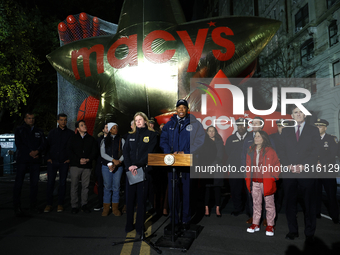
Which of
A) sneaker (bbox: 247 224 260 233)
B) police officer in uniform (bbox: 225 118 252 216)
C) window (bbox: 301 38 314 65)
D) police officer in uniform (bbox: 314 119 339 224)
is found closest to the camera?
sneaker (bbox: 247 224 260 233)

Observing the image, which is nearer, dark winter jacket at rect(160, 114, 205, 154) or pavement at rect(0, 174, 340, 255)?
pavement at rect(0, 174, 340, 255)

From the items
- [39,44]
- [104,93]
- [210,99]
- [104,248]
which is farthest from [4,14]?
[104,248]

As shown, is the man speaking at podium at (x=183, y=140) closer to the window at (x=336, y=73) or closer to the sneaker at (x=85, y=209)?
the sneaker at (x=85, y=209)

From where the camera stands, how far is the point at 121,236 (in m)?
4.18

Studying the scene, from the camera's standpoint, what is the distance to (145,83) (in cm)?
655

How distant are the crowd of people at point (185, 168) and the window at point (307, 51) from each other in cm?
1932

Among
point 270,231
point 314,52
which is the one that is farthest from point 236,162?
point 314,52

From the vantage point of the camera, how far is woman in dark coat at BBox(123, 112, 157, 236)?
13.8 ft

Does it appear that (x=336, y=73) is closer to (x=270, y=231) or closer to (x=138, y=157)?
(x=270, y=231)

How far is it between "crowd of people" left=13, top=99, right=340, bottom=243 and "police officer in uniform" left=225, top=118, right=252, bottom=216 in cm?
2

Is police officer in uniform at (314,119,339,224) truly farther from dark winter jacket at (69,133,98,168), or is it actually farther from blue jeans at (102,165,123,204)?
dark winter jacket at (69,133,98,168)

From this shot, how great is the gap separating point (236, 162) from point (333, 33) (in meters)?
19.2

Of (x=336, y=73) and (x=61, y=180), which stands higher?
(x=336, y=73)

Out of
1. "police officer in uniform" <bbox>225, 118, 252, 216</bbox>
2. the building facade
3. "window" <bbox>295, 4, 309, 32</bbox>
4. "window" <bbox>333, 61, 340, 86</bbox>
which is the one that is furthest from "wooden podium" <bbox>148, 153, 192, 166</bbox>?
"window" <bbox>295, 4, 309, 32</bbox>
